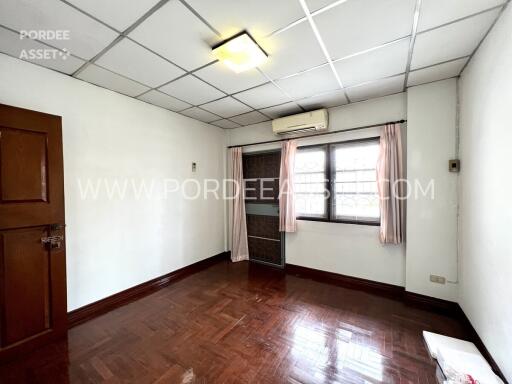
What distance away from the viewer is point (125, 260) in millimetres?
2787

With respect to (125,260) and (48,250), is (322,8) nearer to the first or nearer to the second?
(48,250)

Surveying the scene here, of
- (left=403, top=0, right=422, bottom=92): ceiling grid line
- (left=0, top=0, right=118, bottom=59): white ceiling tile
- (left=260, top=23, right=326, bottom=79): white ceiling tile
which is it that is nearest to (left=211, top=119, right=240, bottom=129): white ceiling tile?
(left=260, top=23, right=326, bottom=79): white ceiling tile

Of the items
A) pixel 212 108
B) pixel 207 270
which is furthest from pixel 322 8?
pixel 207 270

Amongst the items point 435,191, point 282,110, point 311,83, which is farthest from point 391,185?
point 282,110

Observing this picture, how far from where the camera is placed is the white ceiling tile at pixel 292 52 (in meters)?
1.70

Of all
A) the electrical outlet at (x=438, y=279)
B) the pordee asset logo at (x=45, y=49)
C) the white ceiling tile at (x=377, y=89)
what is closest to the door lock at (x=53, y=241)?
the pordee asset logo at (x=45, y=49)

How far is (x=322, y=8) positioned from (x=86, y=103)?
2594 millimetres

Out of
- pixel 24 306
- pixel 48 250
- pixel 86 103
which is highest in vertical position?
pixel 86 103

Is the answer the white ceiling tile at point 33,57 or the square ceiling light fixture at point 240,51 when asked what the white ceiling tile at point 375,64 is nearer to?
the square ceiling light fixture at point 240,51

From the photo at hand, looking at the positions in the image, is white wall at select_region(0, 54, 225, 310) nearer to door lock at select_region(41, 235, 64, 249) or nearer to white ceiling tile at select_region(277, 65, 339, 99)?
door lock at select_region(41, 235, 64, 249)

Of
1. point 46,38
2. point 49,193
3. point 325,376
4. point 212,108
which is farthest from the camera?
point 212,108

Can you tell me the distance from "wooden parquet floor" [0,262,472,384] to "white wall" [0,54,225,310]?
52 centimetres

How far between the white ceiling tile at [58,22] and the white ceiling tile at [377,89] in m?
2.61

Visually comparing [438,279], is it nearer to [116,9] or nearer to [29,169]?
[116,9]
